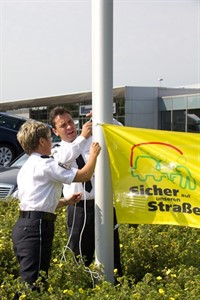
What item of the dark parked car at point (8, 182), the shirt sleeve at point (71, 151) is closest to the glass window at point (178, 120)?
the dark parked car at point (8, 182)

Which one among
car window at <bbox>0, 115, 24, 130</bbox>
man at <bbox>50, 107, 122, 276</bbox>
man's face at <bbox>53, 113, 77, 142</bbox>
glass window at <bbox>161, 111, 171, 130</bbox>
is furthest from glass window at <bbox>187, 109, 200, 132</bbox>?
man's face at <bbox>53, 113, 77, 142</bbox>

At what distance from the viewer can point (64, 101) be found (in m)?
44.2

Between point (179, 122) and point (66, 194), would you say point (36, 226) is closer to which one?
point (66, 194)

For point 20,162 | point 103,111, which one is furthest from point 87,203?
point 20,162

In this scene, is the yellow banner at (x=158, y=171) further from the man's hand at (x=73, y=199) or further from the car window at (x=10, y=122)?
the car window at (x=10, y=122)

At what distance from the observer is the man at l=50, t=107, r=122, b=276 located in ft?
14.7

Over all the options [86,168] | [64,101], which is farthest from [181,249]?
[64,101]

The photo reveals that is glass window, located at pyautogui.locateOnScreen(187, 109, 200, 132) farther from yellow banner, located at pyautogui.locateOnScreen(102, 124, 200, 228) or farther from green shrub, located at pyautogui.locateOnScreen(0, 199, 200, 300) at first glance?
yellow banner, located at pyautogui.locateOnScreen(102, 124, 200, 228)

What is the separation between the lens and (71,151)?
13.9 feet

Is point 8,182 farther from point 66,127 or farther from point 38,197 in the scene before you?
point 38,197

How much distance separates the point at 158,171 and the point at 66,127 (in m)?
0.87

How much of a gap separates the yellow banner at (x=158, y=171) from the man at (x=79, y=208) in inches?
10.4

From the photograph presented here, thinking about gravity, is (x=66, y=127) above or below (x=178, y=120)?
above

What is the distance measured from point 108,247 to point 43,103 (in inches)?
1681
